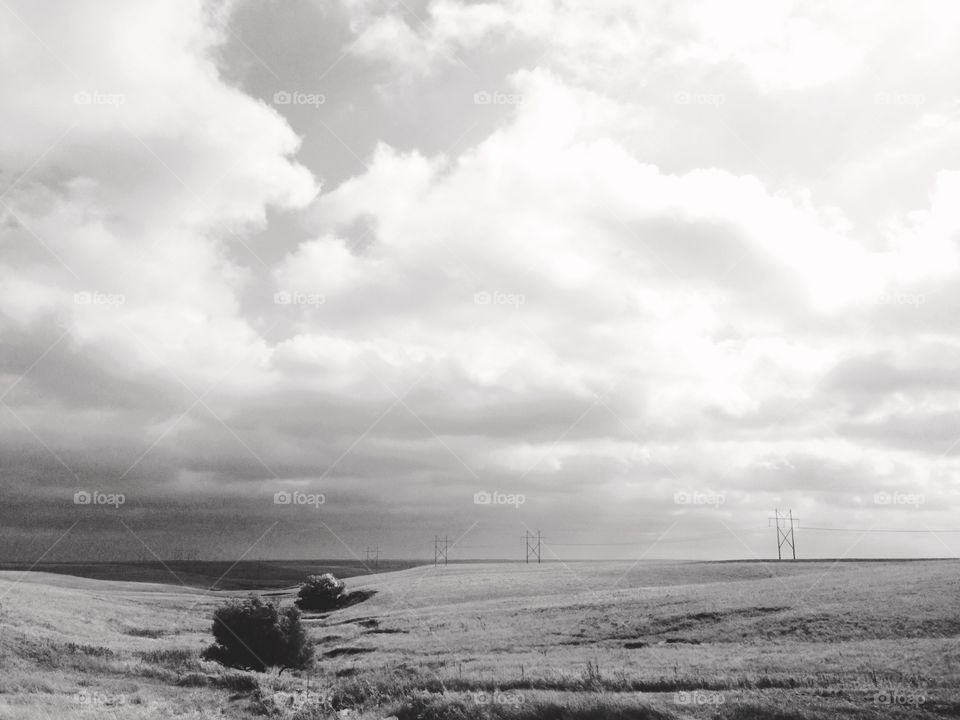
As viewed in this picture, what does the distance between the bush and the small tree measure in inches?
1797

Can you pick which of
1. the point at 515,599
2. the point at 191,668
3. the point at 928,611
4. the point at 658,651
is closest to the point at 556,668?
the point at 658,651

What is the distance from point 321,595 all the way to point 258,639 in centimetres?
4826

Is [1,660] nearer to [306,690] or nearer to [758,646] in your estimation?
[306,690]

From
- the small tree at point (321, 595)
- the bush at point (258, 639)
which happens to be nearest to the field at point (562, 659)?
the bush at point (258, 639)

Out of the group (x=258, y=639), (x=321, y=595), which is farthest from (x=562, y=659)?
(x=321, y=595)

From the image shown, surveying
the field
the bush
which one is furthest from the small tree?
the bush

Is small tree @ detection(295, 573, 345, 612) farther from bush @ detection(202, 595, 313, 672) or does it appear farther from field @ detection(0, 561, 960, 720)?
bush @ detection(202, 595, 313, 672)

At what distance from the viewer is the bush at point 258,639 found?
131 ft

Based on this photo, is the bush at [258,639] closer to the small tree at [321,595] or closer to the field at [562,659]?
the field at [562,659]

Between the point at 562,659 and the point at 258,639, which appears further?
the point at 258,639

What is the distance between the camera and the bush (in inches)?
1576

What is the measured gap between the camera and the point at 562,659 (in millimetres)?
36281

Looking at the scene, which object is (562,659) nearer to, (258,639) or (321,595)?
(258,639)

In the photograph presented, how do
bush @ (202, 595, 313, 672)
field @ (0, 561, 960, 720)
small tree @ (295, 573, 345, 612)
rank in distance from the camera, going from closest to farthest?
1. field @ (0, 561, 960, 720)
2. bush @ (202, 595, 313, 672)
3. small tree @ (295, 573, 345, 612)
